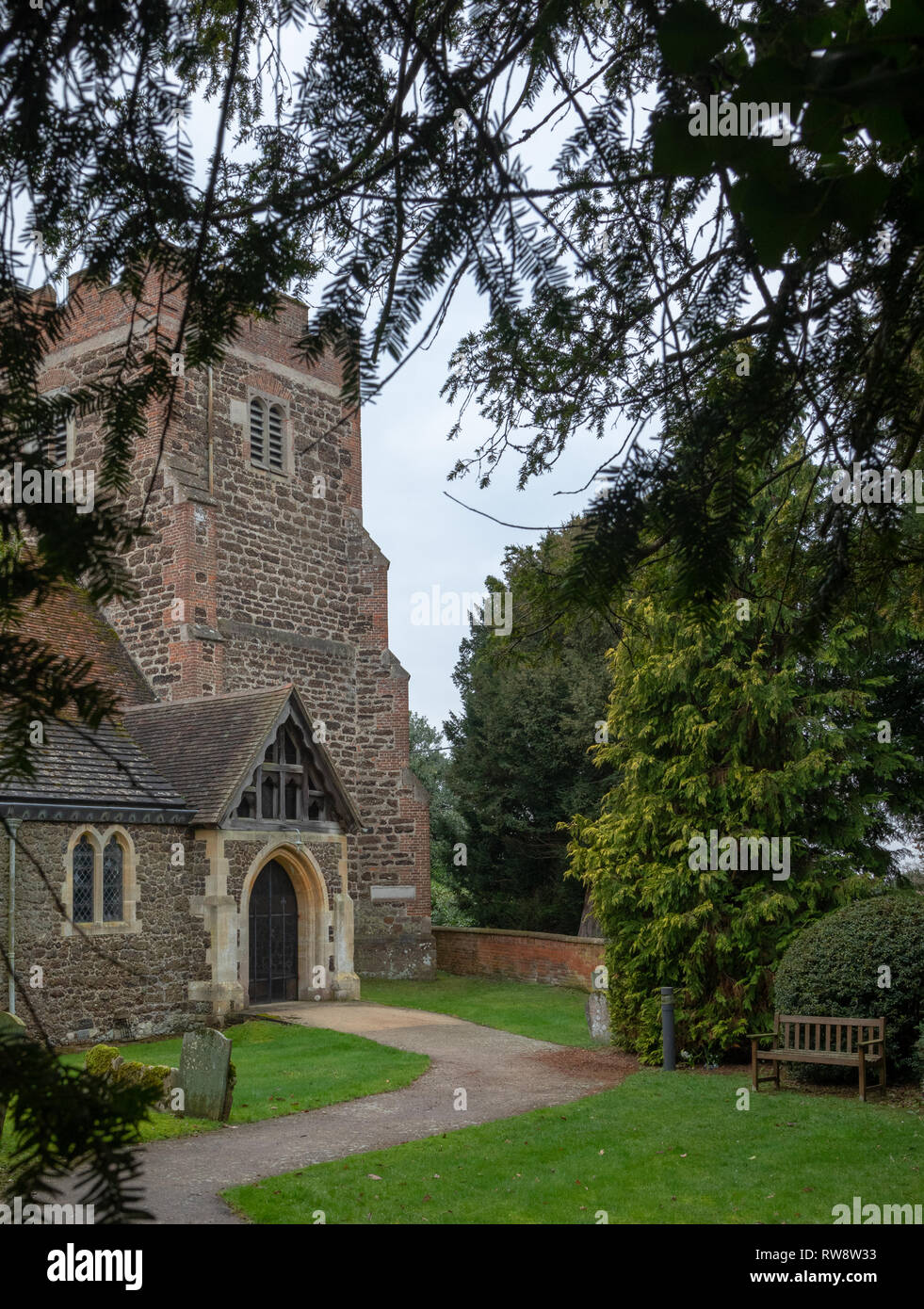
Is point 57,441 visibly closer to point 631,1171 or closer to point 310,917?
point 631,1171

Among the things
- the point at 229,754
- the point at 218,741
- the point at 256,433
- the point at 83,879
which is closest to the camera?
the point at 83,879

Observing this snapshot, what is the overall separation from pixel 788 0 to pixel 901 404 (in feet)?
4.46

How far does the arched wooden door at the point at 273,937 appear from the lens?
62.8 feet

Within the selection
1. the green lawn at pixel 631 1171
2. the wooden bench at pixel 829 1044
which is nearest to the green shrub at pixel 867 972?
the wooden bench at pixel 829 1044

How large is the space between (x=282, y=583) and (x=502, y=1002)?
33.1 ft

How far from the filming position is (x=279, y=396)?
25.2m

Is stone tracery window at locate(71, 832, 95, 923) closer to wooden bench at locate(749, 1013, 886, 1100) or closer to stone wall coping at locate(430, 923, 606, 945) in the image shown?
wooden bench at locate(749, 1013, 886, 1100)

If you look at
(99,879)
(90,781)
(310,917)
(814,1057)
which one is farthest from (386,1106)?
(310,917)

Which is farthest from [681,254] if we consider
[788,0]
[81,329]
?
[81,329]

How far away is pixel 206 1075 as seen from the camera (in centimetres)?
1124

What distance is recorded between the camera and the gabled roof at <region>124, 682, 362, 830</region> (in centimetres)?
1838

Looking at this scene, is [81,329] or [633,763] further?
[81,329]
